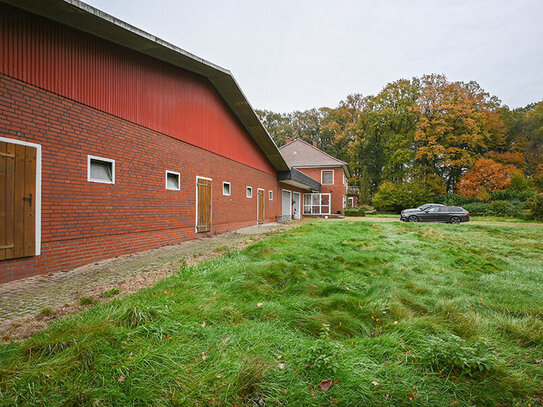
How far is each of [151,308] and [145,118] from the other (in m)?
5.97

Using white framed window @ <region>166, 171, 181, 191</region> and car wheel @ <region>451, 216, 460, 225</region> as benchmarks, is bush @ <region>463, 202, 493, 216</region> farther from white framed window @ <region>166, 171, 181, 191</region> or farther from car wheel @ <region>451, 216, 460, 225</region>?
white framed window @ <region>166, 171, 181, 191</region>

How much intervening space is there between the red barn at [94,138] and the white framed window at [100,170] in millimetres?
23

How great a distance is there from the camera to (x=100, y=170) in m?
5.91

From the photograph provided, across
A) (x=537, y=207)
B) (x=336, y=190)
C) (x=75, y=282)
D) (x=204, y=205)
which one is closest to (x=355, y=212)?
(x=336, y=190)

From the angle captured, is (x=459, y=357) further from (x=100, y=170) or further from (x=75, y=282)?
(x=100, y=170)

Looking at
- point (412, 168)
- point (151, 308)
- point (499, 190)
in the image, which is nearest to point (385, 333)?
point (151, 308)

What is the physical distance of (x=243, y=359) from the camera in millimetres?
2070

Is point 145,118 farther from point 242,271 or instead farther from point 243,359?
point 243,359

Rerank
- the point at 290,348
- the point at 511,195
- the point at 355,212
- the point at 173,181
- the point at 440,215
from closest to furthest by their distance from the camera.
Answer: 1. the point at 290,348
2. the point at 173,181
3. the point at 440,215
4. the point at 511,195
5. the point at 355,212

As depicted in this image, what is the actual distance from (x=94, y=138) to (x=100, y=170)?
2.37 feet

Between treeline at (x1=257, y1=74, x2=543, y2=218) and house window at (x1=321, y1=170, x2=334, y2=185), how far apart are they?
22.3 ft

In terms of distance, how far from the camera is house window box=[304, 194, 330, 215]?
989 inches

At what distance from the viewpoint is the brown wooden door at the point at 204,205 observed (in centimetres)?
933

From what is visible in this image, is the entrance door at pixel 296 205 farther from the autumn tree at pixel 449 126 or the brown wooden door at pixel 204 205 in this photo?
the autumn tree at pixel 449 126
